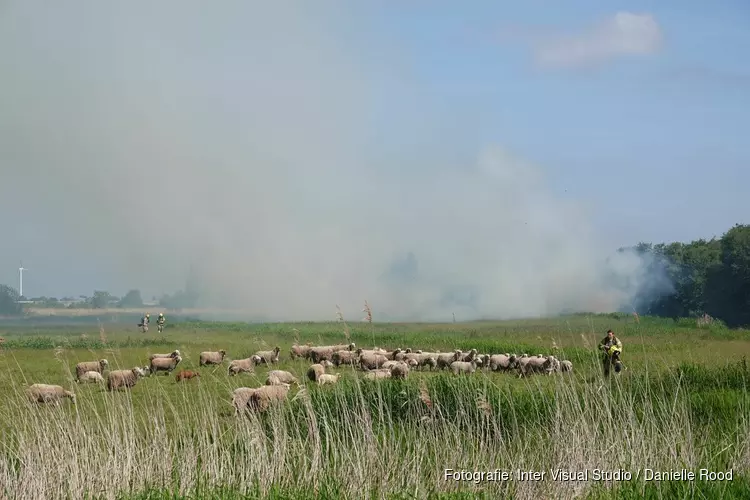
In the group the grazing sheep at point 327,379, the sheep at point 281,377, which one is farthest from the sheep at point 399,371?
the sheep at point 281,377

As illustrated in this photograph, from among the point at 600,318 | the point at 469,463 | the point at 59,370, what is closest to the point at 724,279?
the point at 600,318

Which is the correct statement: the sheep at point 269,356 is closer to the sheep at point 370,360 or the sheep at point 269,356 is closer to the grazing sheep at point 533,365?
the sheep at point 370,360

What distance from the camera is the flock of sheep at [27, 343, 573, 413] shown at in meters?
20.2

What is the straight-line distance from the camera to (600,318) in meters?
64.6

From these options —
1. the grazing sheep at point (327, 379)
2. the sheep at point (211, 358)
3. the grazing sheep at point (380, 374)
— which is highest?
the grazing sheep at point (380, 374)

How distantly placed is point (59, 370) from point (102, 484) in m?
19.3

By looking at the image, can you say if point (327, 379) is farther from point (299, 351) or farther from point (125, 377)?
point (299, 351)

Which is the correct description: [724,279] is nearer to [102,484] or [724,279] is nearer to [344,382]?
[344,382]

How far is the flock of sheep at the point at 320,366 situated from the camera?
66.3ft

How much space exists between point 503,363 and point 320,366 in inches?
316

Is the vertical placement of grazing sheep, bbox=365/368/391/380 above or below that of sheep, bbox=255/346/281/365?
above

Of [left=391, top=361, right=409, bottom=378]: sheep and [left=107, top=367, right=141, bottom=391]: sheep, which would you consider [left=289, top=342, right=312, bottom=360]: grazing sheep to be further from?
[left=107, top=367, right=141, bottom=391]: sheep

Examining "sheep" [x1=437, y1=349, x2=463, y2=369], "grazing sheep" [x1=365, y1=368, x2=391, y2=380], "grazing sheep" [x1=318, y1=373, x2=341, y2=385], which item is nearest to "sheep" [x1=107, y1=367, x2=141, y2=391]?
"grazing sheep" [x1=318, y1=373, x2=341, y2=385]

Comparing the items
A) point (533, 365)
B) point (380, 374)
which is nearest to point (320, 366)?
point (380, 374)
